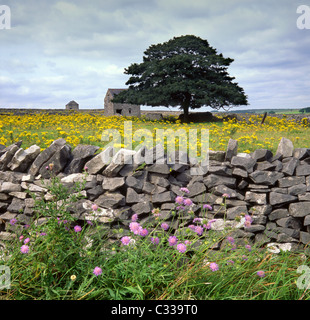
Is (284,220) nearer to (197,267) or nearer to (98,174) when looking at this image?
(197,267)

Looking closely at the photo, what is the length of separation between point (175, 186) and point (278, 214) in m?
1.94

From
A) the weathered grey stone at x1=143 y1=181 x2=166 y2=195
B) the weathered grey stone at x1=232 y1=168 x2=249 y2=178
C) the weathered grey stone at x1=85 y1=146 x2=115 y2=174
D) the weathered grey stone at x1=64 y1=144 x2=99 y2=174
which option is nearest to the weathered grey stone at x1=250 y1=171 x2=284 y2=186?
the weathered grey stone at x1=232 y1=168 x2=249 y2=178

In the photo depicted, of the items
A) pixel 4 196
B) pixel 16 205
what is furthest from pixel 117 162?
pixel 4 196

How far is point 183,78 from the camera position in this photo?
50.3 ft

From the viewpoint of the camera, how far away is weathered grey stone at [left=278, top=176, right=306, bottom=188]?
5.30 metres

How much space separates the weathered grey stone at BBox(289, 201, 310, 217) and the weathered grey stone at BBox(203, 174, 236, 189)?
1142mm

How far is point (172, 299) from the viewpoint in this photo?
2.48m

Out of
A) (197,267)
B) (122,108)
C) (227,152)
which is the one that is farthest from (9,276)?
(122,108)

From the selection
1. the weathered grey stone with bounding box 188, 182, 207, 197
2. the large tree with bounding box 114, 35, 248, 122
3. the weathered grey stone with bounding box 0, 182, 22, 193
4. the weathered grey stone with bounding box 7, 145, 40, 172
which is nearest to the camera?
the weathered grey stone with bounding box 188, 182, 207, 197

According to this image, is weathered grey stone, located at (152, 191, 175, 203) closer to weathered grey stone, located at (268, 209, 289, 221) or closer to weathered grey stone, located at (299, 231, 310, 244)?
weathered grey stone, located at (268, 209, 289, 221)

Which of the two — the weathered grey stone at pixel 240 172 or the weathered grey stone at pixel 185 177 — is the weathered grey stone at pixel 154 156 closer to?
the weathered grey stone at pixel 185 177
